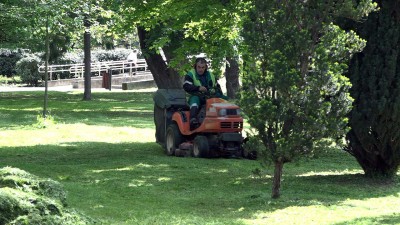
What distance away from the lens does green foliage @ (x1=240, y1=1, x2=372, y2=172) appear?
11.8 metres

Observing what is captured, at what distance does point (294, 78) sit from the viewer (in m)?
11.7

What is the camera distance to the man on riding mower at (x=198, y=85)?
702 inches

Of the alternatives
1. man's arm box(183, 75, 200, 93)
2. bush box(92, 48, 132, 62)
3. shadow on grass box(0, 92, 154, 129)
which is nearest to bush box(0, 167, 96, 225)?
man's arm box(183, 75, 200, 93)

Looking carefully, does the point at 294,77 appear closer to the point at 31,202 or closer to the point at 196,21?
the point at 31,202

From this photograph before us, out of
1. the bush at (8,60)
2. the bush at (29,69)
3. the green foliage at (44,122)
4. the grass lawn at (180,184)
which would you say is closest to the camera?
the grass lawn at (180,184)

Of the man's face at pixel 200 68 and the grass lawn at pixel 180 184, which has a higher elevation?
the man's face at pixel 200 68

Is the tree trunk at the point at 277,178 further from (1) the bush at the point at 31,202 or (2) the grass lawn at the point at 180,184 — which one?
(1) the bush at the point at 31,202

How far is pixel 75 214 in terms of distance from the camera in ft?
29.7

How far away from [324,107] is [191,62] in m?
10.0

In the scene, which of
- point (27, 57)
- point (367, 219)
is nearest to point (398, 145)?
point (367, 219)

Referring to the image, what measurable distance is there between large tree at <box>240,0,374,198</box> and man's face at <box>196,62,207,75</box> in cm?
579

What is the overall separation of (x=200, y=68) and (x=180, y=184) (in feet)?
14.5

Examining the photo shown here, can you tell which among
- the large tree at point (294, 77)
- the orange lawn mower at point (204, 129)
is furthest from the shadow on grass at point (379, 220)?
the orange lawn mower at point (204, 129)

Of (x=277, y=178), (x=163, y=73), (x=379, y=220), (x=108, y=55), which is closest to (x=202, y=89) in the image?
(x=277, y=178)
